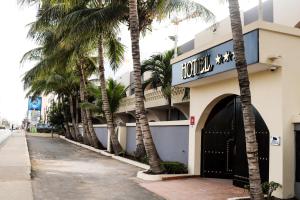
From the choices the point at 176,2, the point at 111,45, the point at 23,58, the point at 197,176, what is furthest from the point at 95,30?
the point at 23,58

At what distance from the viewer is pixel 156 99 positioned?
2739 cm

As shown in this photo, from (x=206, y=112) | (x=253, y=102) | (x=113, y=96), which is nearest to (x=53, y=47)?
(x=113, y=96)

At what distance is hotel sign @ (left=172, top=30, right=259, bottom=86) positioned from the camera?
37.2ft

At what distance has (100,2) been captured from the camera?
2220 cm

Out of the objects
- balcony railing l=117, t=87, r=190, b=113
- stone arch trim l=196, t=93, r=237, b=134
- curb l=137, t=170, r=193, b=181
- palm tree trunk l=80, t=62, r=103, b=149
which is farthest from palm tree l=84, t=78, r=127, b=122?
curb l=137, t=170, r=193, b=181

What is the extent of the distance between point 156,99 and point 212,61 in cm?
1427

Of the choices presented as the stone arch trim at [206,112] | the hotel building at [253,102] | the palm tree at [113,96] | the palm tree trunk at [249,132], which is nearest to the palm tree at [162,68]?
the palm tree at [113,96]

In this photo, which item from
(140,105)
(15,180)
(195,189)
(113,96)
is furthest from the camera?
(113,96)

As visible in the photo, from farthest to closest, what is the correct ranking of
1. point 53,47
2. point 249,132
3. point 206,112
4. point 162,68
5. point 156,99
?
1. point 156,99
2. point 53,47
3. point 162,68
4. point 206,112
5. point 249,132

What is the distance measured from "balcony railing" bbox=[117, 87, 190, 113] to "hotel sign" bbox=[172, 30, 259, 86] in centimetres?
640

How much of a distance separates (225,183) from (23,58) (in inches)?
895

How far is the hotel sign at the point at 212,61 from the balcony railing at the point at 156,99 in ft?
21.0

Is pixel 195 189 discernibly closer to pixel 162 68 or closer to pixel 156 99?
pixel 162 68

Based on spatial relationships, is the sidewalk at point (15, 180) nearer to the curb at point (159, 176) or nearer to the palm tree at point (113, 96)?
the curb at point (159, 176)
